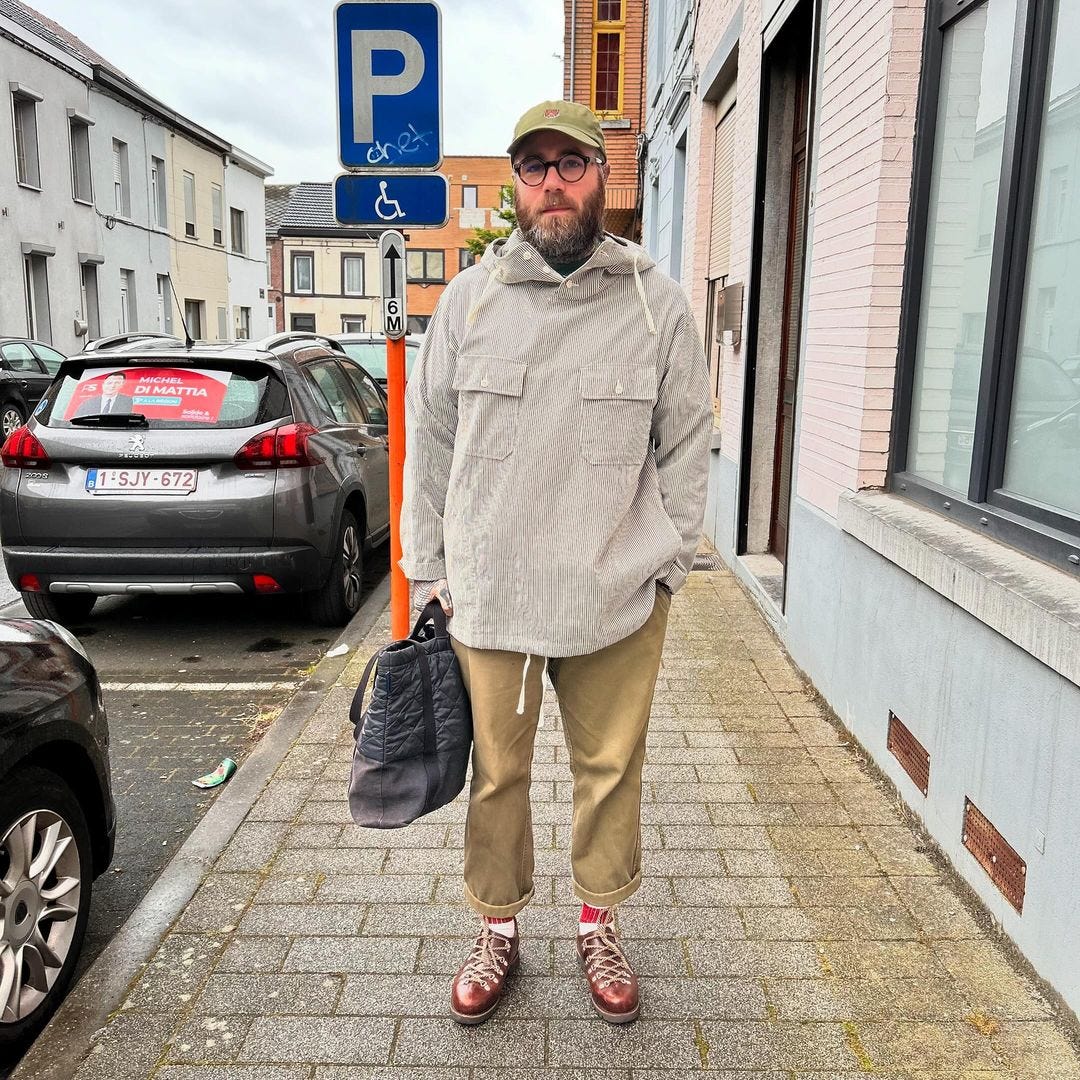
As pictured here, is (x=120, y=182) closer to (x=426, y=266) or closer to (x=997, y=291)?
(x=426, y=266)

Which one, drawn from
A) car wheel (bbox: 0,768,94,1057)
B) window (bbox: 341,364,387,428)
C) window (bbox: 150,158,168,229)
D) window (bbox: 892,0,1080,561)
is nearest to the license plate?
window (bbox: 341,364,387,428)

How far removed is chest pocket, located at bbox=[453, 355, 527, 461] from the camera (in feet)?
8.02

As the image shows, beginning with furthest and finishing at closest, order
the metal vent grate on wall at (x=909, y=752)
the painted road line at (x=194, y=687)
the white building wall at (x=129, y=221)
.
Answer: the white building wall at (x=129, y=221), the painted road line at (x=194, y=687), the metal vent grate on wall at (x=909, y=752)

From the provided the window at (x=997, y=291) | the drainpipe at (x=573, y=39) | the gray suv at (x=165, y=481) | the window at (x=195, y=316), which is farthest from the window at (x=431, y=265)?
the window at (x=997, y=291)

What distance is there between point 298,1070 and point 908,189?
11.9 ft

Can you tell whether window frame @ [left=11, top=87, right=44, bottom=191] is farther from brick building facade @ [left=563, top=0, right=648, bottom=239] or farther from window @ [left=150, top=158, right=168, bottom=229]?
brick building facade @ [left=563, top=0, right=648, bottom=239]

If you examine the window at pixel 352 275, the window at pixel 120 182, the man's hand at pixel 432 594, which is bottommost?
the man's hand at pixel 432 594

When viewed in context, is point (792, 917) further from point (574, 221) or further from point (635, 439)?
point (574, 221)

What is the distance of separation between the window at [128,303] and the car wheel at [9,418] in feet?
39.6

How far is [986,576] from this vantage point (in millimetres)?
2982

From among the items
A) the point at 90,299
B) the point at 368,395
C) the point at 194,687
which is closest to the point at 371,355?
the point at 368,395

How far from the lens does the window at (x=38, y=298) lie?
2275 centimetres

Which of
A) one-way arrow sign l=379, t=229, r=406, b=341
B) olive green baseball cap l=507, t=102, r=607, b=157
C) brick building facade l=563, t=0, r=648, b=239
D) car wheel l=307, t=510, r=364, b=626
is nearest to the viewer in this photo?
olive green baseball cap l=507, t=102, r=607, b=157

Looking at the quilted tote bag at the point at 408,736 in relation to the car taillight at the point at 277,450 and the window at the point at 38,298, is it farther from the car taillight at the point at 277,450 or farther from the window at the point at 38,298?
the window at the point at 38,298
